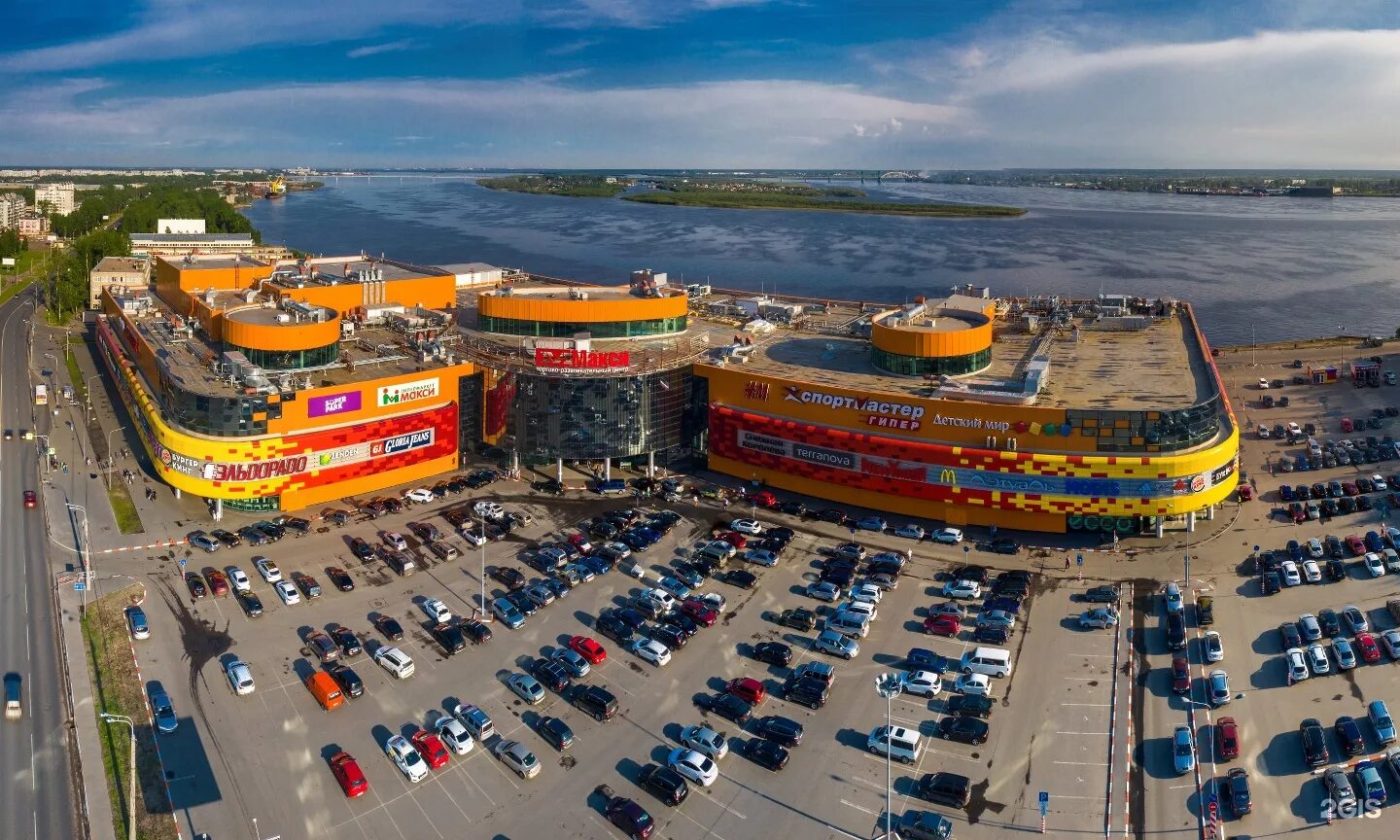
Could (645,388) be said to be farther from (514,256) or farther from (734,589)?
(514,256)

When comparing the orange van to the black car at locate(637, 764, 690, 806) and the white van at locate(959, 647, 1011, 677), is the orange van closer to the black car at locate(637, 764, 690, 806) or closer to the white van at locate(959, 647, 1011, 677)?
the black car at locate(637, 764, 690, 806)

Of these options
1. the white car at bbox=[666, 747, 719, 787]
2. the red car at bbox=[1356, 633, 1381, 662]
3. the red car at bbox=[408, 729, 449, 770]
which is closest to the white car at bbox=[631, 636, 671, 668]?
the white car at bbox=[666, 747, 719, 787]

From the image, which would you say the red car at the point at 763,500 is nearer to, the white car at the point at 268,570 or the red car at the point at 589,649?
the red car at the point at 589,649

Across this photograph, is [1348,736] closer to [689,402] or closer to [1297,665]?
[1297,665]

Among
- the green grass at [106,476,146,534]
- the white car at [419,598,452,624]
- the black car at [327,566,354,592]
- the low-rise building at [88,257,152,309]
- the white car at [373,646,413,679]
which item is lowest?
the white car at [373,646,413,679]

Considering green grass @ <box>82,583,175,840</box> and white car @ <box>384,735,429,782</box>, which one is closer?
green grass @ <box>82,583,175,840</box>

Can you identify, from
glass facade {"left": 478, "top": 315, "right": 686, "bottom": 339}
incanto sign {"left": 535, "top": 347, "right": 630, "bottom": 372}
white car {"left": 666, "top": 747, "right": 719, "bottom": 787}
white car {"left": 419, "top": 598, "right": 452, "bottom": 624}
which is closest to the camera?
white car {"left": 666, "top": 747, "right": 719, "bottom": 787}

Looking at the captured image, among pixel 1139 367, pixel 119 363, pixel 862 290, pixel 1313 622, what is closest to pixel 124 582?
pixel 119 363

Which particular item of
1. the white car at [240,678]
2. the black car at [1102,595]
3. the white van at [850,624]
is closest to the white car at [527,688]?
the white car at [240,678]
